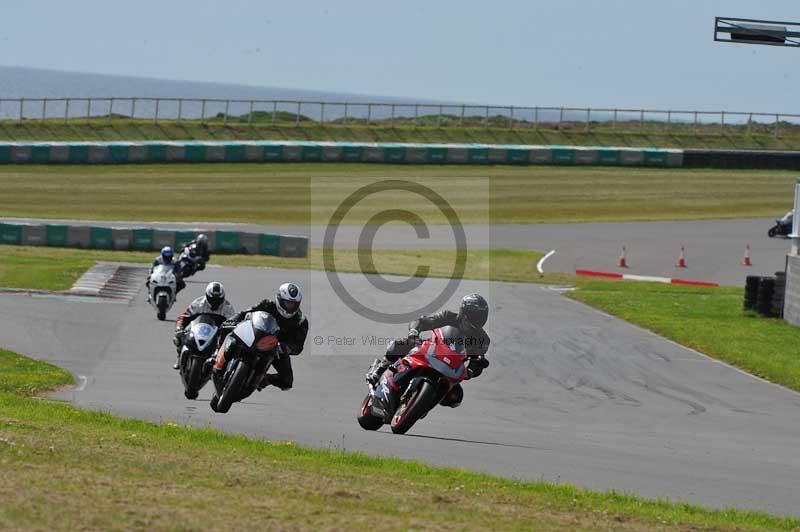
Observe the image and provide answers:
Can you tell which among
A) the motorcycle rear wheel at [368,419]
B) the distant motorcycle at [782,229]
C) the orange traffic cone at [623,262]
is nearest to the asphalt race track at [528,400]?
the motorcycle rear wheel at [368,419]

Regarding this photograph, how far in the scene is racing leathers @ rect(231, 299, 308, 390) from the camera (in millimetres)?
14750

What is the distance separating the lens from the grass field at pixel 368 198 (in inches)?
2131

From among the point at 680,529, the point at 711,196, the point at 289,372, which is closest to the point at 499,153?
the point at 711,196

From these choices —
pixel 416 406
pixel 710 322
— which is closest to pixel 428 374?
pixel 416 406

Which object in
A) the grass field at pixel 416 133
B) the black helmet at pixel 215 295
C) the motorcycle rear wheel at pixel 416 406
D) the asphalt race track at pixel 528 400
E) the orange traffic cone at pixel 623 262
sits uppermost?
the grass field at pixel 416 133

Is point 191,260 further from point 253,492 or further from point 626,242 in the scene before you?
point 626,242

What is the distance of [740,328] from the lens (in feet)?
94.2

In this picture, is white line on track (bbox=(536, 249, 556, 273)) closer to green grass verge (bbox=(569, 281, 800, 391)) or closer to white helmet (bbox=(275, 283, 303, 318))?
green grass verge (bbox=(569, 281, 800, 391))

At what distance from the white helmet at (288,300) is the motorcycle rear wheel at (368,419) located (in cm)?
142

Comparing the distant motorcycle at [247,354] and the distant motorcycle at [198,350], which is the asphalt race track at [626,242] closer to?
the distant motorcycle at [198,350]

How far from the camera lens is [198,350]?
16141mm

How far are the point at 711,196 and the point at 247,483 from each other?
56.2 m

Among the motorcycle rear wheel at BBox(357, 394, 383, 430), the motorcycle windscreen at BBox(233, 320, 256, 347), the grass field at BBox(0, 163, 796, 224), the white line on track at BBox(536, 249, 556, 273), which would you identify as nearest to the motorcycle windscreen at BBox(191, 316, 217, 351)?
the motorcycle windscreen at BBox(233, 320, 256, 347)

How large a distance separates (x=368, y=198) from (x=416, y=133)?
55.6ft
